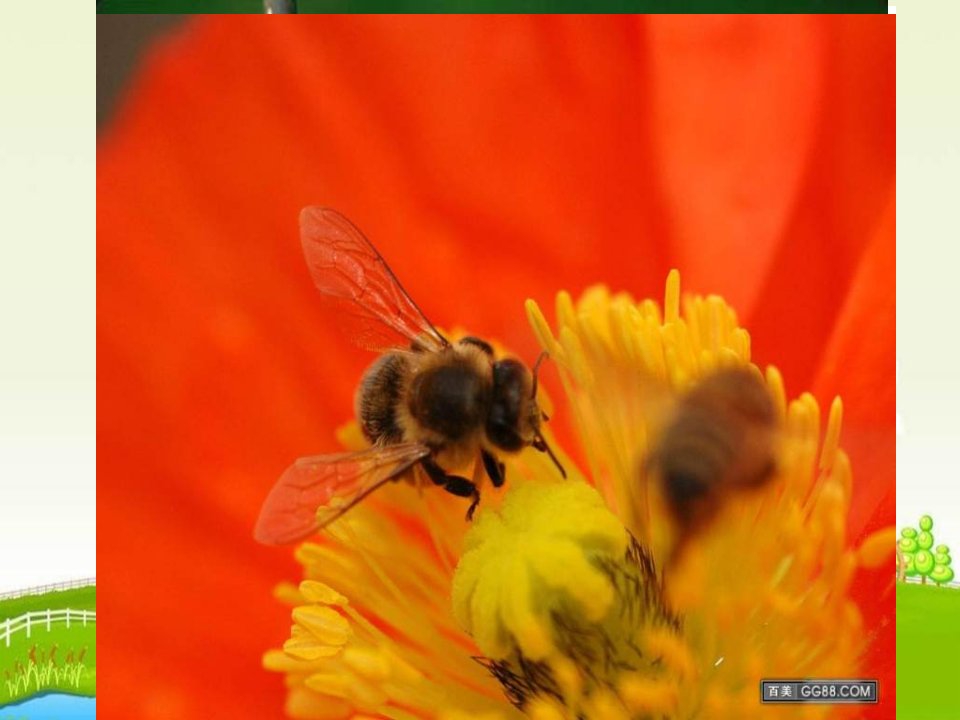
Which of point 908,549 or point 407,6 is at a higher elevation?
point 407,6

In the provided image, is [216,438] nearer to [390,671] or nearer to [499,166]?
[390,671]

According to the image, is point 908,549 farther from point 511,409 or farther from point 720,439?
point 511,409

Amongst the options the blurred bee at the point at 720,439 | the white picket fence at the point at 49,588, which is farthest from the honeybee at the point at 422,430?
the white picket fence at the point at 49,588

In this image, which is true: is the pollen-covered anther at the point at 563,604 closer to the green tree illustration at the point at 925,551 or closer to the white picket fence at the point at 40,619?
the green tree illustration at the point at 925,551

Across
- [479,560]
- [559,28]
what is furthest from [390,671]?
[559,28]

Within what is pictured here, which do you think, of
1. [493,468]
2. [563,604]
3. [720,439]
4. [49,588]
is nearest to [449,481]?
[493,468]

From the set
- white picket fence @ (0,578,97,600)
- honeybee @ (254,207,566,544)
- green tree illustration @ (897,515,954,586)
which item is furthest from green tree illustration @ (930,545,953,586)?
white picket fence @ (0,578,97,600)
